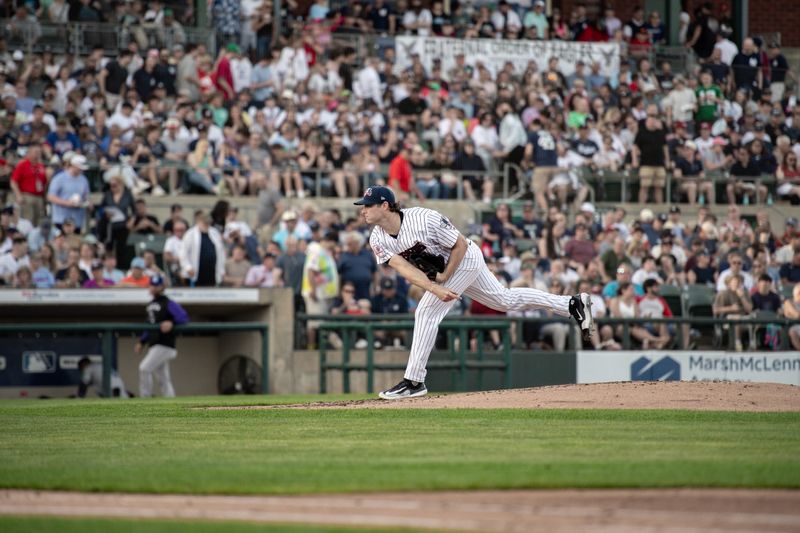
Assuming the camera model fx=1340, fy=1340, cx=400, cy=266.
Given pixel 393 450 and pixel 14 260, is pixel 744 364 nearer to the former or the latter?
pixel 14 260

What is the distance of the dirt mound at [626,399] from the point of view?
429 inches

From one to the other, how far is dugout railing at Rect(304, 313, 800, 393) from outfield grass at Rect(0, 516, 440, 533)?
11457 millimetres

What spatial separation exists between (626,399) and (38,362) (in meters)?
9.38

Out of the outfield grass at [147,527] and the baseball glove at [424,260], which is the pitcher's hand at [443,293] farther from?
the outfield grass at [147,527]

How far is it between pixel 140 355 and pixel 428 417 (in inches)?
391

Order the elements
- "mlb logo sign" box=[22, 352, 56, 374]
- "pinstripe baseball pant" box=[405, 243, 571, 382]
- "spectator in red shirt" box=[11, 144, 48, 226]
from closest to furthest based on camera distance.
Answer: "pinstripe baseball pant" box=[405, 243, 571, 382]
"mlb logo sign" box=[22, 352, 56, 374]
"spectator in red shirt" box=[11, 144, 48, 226]

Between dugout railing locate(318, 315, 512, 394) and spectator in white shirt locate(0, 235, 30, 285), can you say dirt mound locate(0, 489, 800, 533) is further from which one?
spectator in white shirt locate(0, 235, 30, 285)

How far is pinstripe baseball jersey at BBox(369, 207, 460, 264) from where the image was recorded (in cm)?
1105

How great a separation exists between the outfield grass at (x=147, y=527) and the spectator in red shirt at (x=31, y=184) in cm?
1427

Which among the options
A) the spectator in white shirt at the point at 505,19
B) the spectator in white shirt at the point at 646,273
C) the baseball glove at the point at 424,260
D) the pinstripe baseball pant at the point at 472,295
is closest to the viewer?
the baseball glove at the point at 424,260

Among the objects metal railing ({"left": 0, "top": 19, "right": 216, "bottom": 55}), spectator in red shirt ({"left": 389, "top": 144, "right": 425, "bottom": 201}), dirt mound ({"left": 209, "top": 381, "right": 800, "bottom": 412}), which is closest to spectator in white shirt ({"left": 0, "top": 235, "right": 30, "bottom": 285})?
spectator in red shirt ({"left": 389, "top": 144, "right": 425, "bottom": 201})

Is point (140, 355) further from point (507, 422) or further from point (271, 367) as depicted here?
point (507, 422)

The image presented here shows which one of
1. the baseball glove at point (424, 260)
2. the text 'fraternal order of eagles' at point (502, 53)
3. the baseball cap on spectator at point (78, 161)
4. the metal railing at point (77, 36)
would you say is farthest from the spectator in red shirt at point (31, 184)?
the baseball glove at point (424, 260)

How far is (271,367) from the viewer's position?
1834 centimetres
